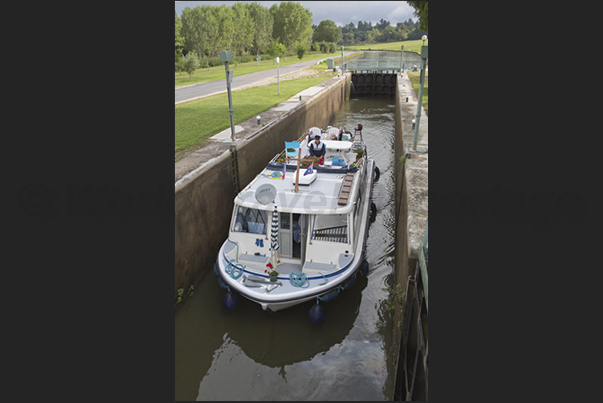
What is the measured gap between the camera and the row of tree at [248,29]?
55125 millimetres

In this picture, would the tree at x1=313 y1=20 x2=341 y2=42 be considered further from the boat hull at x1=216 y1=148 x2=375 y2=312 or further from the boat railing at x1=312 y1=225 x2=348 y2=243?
the boat hull at x1=216 y1=148 x2=375 y2=312

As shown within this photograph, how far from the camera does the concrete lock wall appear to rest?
372 inches

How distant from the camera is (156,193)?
9.78 ft

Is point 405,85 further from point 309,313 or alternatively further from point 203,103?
point 309,313

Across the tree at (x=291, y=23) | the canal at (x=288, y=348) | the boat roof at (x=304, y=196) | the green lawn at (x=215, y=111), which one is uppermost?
the tree at (x=291, y=23)

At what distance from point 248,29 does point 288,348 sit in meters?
71.0

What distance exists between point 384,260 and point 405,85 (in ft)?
79.7

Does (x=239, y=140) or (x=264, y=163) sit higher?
(x=239, y=140)

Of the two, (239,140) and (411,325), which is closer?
(411,325)

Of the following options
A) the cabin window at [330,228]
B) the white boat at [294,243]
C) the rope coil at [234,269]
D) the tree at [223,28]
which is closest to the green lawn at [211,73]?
the tree at [223,28]

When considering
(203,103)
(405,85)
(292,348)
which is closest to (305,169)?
(292,348)

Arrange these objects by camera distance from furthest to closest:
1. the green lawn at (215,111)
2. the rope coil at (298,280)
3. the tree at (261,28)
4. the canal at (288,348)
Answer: the tree at (261,28) < the green lawn at (215,111) < the rope coil at (298,280) < the canal at (288,348)

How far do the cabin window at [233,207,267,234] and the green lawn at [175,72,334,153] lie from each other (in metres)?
4.92

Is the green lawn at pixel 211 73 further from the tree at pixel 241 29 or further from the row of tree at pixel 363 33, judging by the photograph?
the row of tree at pixel 363 33
